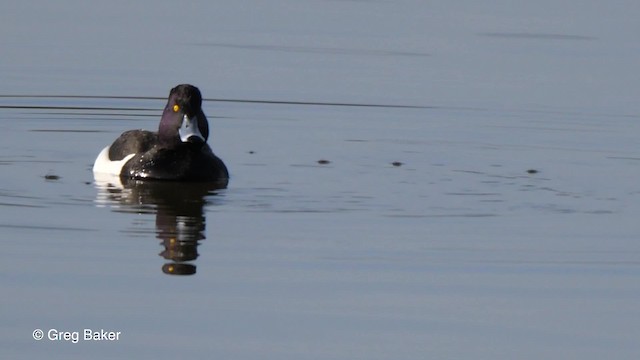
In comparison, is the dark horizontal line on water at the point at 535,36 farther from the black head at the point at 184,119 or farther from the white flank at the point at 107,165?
the white flank at the point at 107,165

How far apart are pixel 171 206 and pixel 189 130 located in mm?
1584

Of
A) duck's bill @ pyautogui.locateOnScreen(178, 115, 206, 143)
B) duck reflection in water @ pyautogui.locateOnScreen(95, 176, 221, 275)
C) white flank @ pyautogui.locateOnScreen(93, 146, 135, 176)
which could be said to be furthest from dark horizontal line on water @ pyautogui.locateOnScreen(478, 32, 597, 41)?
duck reflection in water @ pyautogui.locateOnScreen(95, 176, 221, 275)

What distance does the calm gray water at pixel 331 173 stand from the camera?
10211 mm

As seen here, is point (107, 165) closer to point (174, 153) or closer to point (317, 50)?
point (174, 153)

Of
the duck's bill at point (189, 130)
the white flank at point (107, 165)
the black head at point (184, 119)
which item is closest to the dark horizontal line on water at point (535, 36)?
the black head at point (184, 119)

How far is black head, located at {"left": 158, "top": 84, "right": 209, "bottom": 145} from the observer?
15102 millimetres

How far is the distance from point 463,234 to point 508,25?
44.3 feet

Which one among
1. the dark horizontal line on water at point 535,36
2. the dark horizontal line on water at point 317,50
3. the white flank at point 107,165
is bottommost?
the white flank at point 107,165

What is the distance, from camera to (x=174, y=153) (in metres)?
15.1

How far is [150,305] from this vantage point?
1002cm

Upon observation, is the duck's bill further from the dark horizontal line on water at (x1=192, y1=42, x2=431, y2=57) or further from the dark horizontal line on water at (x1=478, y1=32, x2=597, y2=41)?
the dark horizontal line on water at (x1=478, y1=32, x2=597, y2=41)

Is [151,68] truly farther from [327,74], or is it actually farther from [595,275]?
[595,275]

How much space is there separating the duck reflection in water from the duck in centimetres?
10

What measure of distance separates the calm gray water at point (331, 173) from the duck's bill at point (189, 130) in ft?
2.04
